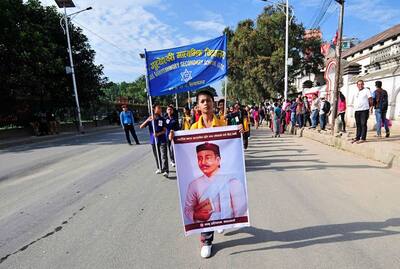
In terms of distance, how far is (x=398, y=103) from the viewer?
13523 millimetres

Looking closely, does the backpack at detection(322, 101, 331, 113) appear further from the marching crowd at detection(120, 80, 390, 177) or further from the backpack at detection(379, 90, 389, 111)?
the backpack at detection(379, 90, 389, 111)

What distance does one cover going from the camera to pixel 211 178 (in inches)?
134

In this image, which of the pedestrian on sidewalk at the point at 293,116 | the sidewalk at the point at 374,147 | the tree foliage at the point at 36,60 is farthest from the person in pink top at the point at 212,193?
the tree foliage at the point at 36,60

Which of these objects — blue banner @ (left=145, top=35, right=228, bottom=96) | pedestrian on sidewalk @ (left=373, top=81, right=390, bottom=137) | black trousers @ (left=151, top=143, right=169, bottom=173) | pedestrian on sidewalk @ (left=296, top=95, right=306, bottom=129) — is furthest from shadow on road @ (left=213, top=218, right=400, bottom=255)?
pedestrian on sidewalk @ (left=296, top=95, right=306, bottom=129)

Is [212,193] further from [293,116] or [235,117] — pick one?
[293,116]

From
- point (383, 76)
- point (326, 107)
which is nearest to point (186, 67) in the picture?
point (326, 107)

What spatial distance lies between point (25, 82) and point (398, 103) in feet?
66.2

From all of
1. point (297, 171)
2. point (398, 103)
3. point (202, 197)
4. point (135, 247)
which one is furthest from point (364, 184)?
point (398, 103)

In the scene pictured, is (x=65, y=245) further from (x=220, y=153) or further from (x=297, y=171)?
(x=297, y=171)

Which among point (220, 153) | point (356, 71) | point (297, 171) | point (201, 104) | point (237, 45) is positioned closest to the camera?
point (220, 153)

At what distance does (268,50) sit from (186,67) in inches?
1052

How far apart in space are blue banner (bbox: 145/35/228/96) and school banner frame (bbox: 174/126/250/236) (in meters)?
2.81

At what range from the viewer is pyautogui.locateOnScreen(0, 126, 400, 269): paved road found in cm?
332

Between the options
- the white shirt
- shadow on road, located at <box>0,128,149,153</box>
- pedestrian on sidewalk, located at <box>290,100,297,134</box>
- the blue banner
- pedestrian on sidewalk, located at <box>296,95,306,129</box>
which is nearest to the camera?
the blue banner
